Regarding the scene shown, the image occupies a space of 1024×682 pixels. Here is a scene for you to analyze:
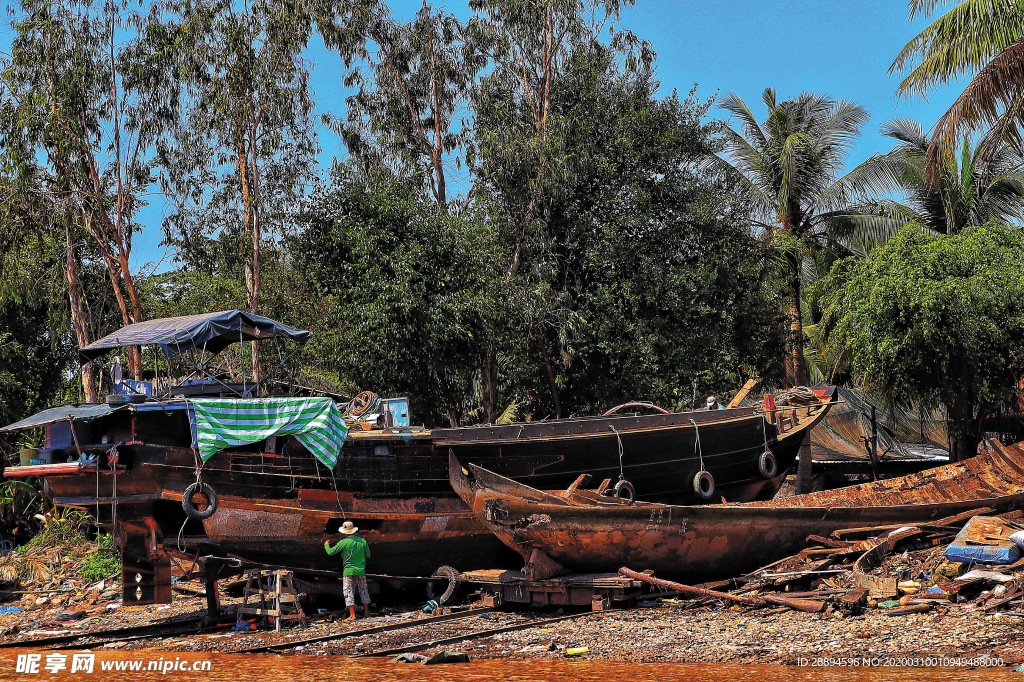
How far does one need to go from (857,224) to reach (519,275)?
11519mm

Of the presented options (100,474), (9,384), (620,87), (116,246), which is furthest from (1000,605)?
(9,384)

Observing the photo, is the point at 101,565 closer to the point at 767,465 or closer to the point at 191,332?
the point at 191,332

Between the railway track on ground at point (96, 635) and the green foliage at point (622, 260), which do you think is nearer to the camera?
the railway track on ground at point (96, 635)

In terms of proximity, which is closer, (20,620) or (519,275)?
(20,620)

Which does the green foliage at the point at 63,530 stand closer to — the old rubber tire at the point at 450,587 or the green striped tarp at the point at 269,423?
the green striped tarp at the point at 269,423

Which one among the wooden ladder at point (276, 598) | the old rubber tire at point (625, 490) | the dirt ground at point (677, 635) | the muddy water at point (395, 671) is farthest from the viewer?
the old rubber tire at point (625, 490)

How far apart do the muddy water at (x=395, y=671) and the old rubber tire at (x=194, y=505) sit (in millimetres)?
1894

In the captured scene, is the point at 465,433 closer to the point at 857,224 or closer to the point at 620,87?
the point at 620,87

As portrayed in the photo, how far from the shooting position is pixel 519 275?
2164cm

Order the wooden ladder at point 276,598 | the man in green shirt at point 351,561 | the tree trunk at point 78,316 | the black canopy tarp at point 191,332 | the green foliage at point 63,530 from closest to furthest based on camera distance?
the wooden ladder at point 276,598
the man in green shirt at point 351,561
the black canopy tarp at point 191,332
the green foliage at point 63,530
the tree trunk at point 78,316

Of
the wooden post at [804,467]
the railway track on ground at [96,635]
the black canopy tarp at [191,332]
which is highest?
the black canopy tarp at [191,332]

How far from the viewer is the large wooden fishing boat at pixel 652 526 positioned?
36.5 ft

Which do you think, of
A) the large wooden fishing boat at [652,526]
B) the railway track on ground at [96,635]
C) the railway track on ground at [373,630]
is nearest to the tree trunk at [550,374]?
the large wooden fishing boat at [652,526]

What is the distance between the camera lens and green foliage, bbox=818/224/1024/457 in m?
17.6
